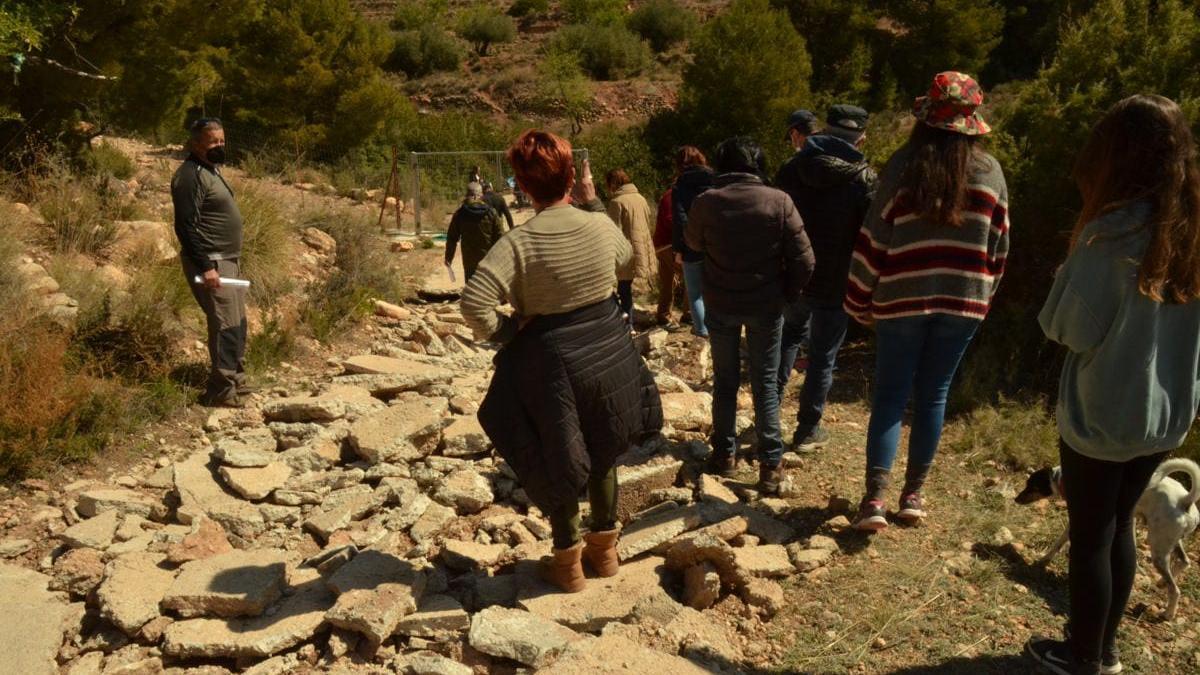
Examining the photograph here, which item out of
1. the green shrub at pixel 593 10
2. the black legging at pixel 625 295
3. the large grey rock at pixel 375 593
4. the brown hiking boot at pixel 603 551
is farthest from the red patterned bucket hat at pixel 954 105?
the green shrub at pixel 593 10

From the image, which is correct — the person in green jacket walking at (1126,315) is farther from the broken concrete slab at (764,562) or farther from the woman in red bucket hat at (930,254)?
the broken concrete slab at (764,562)

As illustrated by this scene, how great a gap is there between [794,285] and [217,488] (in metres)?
3.03

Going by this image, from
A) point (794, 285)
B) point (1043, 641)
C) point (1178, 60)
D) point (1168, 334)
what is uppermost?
point (1178, 60)

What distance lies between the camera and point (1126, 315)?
2.54m

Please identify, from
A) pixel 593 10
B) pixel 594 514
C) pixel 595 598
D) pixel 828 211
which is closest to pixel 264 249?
pixel 828 211

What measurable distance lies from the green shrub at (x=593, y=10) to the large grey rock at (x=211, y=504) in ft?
150

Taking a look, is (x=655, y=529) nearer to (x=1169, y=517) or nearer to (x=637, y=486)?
(x=637, y=486)

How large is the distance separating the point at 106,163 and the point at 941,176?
35.0 ft

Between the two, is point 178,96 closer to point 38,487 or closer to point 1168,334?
point 38,487

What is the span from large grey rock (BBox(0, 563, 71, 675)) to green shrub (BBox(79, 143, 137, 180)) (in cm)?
721

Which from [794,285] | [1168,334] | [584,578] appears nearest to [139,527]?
[584,578]

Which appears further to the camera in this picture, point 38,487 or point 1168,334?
point 38,487

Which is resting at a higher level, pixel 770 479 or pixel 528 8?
pixel 528 8

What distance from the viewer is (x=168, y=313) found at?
6551mm
